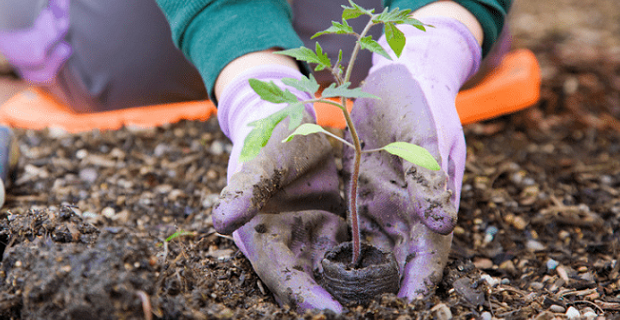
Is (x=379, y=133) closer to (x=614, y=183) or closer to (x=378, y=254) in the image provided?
(x=378, y=254)

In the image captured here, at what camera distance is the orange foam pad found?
7.37ft

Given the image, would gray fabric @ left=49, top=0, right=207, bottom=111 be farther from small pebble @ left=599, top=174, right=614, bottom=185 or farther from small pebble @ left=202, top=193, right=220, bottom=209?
small pebble @ left=599, top=174, right=614, bottom=185

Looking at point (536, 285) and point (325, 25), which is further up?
point (325, 25)

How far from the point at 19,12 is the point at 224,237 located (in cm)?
157

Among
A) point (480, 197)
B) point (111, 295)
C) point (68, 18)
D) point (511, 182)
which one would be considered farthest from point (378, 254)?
point (68, 18)

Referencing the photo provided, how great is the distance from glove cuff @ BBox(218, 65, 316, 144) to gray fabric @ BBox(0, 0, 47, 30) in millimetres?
1275

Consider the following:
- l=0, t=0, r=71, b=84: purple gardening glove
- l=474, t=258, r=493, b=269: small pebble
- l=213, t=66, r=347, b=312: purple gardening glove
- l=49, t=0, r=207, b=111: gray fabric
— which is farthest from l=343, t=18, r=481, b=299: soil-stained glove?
l=0, t=0, r=71, b=84: purple gardening glove

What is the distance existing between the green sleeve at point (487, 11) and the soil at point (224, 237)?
501mm

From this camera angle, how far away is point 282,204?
48.2 inches

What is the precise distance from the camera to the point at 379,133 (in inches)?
50.4

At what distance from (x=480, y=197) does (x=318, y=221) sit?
2.25 ft

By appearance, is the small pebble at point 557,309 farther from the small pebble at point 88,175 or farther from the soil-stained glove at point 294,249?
the small pebble at point 88,175

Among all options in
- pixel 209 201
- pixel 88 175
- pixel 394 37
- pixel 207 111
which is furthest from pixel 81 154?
pixel 394 37

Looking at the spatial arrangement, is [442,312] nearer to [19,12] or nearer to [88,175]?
Answer: [88,175]
